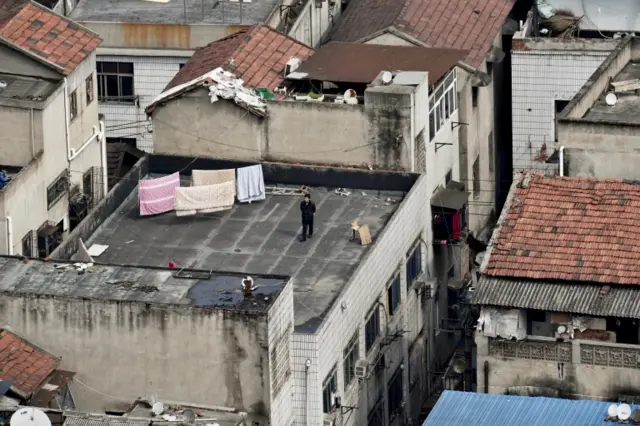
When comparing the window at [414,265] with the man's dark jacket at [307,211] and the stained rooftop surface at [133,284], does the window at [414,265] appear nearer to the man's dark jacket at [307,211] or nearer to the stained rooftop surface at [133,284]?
the man's dark jacket at [307,211]

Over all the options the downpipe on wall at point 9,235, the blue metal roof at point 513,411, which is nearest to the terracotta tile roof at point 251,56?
the downpipe on wall at point 9,235

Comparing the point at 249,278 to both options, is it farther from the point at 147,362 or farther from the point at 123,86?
the point at 123,86

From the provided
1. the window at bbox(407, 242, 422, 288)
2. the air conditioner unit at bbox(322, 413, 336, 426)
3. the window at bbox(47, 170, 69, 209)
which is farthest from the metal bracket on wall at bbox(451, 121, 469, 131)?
the air conditioner unit at bbox(322, 413, 336, 426)

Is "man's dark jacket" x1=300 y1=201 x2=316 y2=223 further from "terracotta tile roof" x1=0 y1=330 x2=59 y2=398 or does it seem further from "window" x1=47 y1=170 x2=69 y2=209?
"terracotta tile roof" x1=0 y1=330 x2=59 y2=398

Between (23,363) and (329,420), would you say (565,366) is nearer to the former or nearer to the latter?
(329,420)

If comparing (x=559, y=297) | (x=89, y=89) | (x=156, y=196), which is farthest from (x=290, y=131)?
(x=559, y=297)
